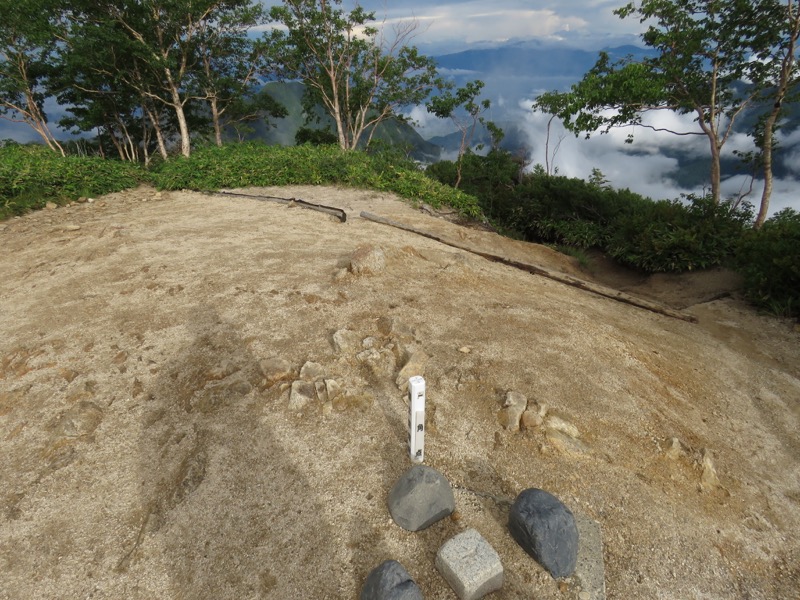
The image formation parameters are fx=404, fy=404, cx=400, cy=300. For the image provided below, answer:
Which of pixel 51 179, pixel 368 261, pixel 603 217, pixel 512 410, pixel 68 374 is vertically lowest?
pixel 603 217

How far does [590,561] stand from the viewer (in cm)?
241

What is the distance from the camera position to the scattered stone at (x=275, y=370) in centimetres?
363

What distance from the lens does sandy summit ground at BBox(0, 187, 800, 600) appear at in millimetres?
2424

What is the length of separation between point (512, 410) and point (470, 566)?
4.64 feet

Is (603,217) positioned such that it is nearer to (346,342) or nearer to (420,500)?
(346,342)

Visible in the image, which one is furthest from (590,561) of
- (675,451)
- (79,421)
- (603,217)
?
(603,217)

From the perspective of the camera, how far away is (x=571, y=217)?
41.3 feet

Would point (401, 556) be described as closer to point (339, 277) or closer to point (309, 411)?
point (309, 411)

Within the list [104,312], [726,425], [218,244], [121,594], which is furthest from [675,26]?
[121,594]

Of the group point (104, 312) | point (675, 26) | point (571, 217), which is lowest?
point (571, 217)

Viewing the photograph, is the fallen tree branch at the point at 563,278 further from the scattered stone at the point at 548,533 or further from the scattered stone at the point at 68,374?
the scattered stone at the point at 68,374

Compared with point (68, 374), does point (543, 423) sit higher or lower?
lower

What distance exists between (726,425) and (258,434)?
175 inches

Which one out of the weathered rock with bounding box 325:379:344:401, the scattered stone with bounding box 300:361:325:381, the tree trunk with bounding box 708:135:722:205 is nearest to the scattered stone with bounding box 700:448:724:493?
the weathered rock with bounding box 325:379:344:401
